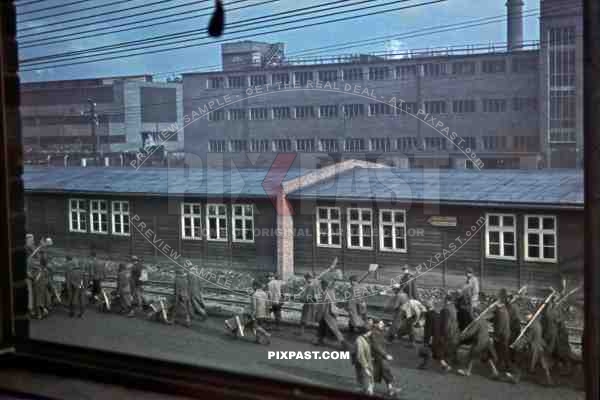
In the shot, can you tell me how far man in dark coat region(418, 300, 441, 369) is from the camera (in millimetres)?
3020

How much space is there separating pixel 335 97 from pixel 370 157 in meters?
0.28

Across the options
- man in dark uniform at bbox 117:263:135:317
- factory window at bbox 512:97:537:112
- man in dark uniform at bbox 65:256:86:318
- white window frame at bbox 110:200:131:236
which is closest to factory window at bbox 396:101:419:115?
factory window at bbox 512:97:537:112

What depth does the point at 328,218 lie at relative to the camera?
10.9ft

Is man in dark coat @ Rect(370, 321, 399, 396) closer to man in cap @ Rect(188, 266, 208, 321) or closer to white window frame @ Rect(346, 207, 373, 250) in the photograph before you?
white window frame @ Rect(346, 207, 373, 250)

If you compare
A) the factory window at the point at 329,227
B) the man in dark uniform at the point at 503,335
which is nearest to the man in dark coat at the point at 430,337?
the man in dark uniform at the point at 503,335

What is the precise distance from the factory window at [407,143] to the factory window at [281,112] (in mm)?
508

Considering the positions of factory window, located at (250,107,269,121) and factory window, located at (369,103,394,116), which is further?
factory window, located at (250,107,269,121)

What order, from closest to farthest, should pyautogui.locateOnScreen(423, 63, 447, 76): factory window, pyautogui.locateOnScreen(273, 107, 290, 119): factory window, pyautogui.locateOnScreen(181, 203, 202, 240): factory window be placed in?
pyautogui.locateOnScreen(423, 63, 447, 76): factory window < pyautogui.locateOnScreen(273, 107, 290, 119): factory window < pyautogui.locateOnScreen(181, 203, 202, 240): factory window

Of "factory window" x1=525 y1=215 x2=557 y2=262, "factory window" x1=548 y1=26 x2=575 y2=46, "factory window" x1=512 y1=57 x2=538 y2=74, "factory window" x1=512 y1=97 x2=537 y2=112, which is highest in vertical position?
"factory window" x1=548 y1=26 x2=575 y2=46

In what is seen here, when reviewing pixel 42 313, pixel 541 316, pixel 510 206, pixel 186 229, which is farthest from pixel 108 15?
pixel 541 316

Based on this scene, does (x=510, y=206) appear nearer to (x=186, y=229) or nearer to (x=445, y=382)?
(x=445, y=382)

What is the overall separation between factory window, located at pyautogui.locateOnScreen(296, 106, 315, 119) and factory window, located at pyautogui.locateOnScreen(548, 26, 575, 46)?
3.22 feet

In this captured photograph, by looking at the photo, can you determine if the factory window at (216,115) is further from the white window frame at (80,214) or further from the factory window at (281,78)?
the white window frame at (80,214)

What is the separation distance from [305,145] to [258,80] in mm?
347
